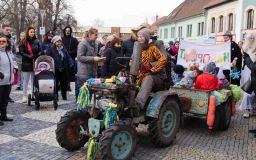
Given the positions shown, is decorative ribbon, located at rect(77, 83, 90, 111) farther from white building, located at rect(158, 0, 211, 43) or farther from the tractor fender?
white building, located at rect(158, 0, 211, 43)

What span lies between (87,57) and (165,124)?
2.67 metres

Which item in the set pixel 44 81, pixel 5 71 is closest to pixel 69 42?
pixel 44 81

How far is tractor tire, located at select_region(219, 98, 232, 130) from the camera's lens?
7284 millimetres

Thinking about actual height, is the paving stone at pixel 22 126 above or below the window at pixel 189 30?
below

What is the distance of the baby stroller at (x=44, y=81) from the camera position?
8797 millimetres

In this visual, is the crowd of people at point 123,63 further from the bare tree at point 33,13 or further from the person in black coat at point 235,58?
the bare tree at point 33,13

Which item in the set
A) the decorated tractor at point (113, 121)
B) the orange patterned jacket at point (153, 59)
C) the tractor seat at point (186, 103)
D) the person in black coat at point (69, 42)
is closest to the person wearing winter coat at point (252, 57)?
the tractor seat at point (186, 103)

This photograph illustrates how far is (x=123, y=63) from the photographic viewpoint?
23.7ft

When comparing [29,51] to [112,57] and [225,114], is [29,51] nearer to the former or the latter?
[112,57]

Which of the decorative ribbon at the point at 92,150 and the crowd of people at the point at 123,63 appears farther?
the crowd of people at the point at 123,63

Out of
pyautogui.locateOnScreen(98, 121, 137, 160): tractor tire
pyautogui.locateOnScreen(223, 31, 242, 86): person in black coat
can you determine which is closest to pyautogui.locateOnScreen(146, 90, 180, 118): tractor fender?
pyautogui.locateOnScreen(98, 121, 137, 160): tractor tire

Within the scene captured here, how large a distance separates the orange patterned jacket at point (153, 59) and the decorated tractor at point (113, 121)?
1.19ft

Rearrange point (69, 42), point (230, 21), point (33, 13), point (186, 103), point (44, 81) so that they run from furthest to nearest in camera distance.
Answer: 1. point (33, 13)
2. point (230, 21)
3. point (69, 42)
4. point (44, 81)
5. point (186, 103)

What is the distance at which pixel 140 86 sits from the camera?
241 inches
